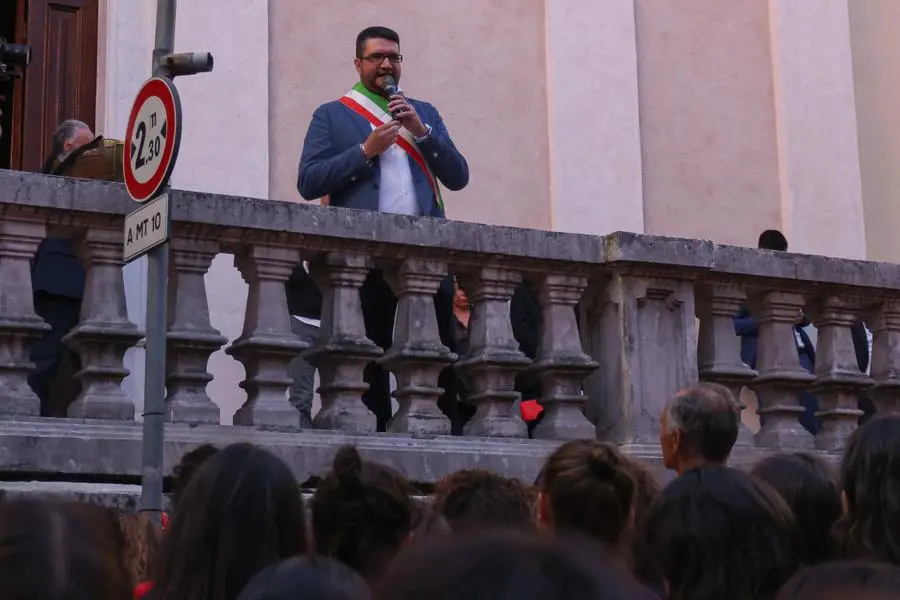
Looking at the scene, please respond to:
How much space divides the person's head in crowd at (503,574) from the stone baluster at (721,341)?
5.24m

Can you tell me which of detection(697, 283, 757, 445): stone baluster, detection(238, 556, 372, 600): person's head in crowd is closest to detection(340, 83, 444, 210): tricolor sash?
detection(697, 283, 757, 445): stone baluster

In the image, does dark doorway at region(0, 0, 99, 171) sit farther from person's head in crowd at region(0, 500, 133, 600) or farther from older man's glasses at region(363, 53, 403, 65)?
person's head in crowd at region(0, 500, 133, 600)

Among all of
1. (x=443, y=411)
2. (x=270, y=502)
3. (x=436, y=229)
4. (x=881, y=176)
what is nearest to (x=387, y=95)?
(x=436, y=229)

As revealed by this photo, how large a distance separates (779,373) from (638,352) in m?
0.72

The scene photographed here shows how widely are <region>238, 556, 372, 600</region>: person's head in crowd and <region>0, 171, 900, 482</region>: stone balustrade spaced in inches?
127

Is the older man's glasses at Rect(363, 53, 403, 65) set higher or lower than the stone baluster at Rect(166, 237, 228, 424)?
higher

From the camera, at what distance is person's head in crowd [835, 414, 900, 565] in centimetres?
385

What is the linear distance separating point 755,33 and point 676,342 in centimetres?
477

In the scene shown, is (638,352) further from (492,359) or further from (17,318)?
(17,318)

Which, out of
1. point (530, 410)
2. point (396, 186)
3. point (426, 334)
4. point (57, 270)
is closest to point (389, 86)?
point (396, 186)

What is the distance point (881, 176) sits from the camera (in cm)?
1121

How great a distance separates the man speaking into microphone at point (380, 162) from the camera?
6633 millimetres

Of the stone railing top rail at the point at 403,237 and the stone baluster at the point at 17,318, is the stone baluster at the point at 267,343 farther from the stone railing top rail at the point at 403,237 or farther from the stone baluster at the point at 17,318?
the stone baluster at the point at 17,318

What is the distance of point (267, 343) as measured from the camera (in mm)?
5848
